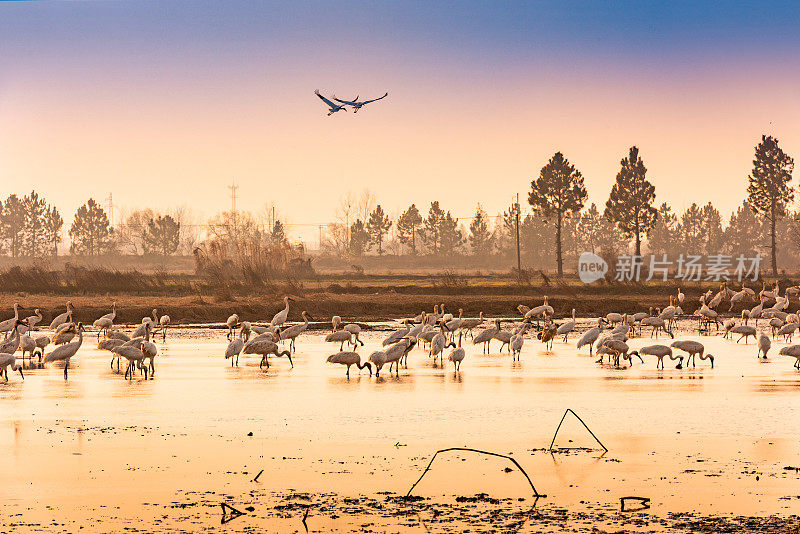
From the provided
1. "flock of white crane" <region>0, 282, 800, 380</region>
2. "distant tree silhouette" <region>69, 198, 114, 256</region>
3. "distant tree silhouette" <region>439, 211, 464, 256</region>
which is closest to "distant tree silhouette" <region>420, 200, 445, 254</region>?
"distant tree silhouette" <region>439, 211, 464, 256</region>

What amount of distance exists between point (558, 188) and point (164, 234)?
90322mm

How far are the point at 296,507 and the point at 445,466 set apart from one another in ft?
9.93

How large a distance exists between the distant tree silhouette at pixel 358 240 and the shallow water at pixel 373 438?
144616 mm

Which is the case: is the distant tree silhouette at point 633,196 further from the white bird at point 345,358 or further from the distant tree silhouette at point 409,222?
the white bird at point 345,358

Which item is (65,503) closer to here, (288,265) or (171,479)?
(171,479)

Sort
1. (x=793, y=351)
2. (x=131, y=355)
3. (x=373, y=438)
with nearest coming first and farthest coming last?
(x=373, y=438) < (x=131, y=355) < (x=793, y=351)

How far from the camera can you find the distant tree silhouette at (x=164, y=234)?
181m

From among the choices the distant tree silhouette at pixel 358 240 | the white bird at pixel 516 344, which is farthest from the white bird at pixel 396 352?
the distant tree silhouette at pixel 358 240

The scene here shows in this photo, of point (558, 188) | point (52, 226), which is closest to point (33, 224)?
point (52, 226)

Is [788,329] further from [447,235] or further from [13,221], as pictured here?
[13,221]

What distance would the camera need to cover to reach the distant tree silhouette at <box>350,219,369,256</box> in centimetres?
17262

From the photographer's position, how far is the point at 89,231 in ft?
594

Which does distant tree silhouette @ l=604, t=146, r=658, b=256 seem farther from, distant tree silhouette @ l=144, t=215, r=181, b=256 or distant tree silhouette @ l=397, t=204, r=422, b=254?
distant tree silhouette @ l=144, t=215, r=181, b=256

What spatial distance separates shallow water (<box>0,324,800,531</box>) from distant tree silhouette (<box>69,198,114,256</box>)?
158 meters
